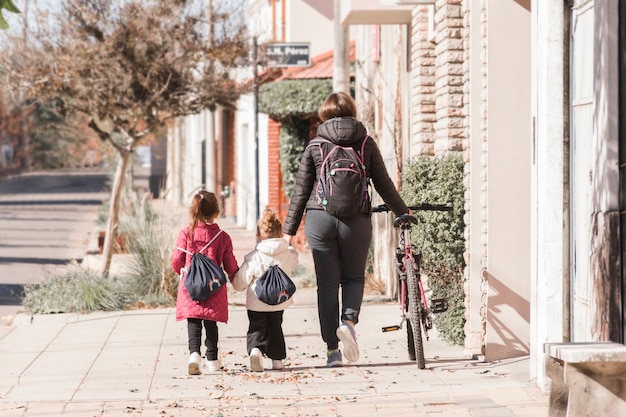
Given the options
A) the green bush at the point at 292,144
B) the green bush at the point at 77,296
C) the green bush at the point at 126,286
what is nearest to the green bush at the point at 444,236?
the green bush at the point at 126,286

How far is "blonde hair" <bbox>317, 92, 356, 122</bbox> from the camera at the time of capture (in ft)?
26.4

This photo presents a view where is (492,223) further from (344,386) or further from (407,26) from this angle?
(407,26)

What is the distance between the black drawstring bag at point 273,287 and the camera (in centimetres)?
786

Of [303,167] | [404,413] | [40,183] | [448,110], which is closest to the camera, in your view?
[404,413]

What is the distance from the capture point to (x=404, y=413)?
21.6 ft

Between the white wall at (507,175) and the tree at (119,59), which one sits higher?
the tree at (119,59)

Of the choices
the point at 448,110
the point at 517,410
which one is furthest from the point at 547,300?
the point at 448,110

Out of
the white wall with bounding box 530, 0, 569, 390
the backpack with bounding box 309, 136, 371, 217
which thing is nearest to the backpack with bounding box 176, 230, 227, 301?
the backpack with bounding box 309, 136, 371, 217

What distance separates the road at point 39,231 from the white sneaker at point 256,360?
489 centimetres

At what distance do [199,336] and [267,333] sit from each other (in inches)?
18.3

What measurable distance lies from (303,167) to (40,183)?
190 feet

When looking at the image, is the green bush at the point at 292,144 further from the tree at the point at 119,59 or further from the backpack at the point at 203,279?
the backpack at the point at 203,279

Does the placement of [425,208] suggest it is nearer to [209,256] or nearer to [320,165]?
[320,165]

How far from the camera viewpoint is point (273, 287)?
7859 mm
